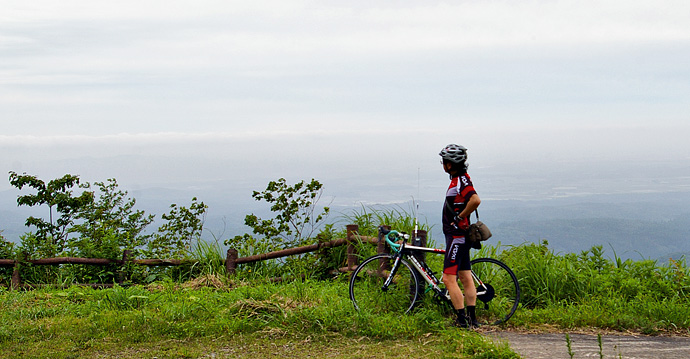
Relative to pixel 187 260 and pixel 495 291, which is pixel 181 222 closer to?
pixel 187 260

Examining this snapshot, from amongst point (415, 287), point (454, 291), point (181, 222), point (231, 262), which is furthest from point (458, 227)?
point (181, 222)

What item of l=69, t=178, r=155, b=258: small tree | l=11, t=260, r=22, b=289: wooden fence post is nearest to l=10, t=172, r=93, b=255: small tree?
l=69, t=178, r=155, b=258: small tree

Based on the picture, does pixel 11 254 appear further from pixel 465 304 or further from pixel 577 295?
pixel 577 295

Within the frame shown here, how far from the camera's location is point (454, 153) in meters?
6.58

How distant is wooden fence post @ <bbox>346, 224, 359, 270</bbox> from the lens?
9.59 meters

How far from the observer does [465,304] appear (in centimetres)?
718

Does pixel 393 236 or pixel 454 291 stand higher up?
pixel 393 236

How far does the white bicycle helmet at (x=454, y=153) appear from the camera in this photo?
6559 millimetres

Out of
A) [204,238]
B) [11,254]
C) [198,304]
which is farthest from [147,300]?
[11,254]

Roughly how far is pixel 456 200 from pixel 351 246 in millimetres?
3442

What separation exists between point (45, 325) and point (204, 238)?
3.90 meters

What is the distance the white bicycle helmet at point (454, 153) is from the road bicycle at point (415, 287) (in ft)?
3.99

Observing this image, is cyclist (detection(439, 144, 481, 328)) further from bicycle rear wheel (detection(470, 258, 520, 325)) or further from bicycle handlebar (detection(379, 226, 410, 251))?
bicycle handlebar (detection(379, 226, 410, 251))

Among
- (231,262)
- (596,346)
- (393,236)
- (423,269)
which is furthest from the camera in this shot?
(231,262)
